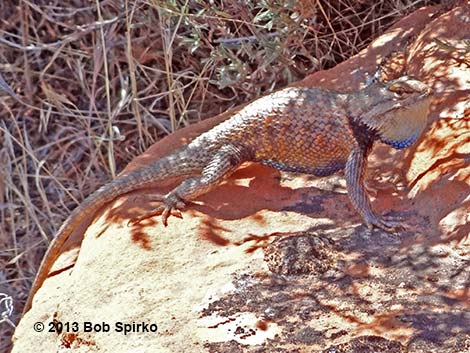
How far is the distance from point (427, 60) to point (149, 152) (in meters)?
1.49

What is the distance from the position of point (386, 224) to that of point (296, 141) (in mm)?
681

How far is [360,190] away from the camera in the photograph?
3.98 meters

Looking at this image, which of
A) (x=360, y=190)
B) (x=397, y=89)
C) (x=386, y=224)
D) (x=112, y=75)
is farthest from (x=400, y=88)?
(x=112, y=75)

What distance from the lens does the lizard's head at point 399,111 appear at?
403 centimetres

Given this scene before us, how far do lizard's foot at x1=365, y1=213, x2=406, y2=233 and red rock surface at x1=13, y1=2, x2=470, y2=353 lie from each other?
0.10ft

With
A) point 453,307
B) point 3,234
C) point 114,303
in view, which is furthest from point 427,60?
point 3,234

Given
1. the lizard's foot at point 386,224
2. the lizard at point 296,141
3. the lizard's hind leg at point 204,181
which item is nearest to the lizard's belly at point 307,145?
the lizard at point 296,141

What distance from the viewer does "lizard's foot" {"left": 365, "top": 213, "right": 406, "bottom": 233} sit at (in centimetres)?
381

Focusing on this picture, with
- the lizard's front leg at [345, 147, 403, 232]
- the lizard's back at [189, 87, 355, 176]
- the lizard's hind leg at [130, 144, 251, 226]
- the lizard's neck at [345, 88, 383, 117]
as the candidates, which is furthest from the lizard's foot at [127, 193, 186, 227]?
the lizard's neck at [345, 88, 383, 117]

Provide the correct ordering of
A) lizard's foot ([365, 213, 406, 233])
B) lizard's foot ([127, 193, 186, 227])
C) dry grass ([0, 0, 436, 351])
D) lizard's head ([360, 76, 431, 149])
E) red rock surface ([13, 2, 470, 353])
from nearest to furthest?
red rock surface ([13, 2, 470, 353]) → lizard's foot ([365, 213, 406, 233]) → lizard's head ([360, 76, 431, 149]) → lizard's foot ([127, 193, 186, 227]) → dry grass ([0, 0, 436, 351])

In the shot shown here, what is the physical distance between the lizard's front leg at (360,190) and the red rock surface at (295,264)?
0.16 ft

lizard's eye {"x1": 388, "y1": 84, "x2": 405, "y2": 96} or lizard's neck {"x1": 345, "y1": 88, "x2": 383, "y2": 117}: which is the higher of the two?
lizard's eye {"x1": 388, "y1": 84, "x2": 405, "y2": 96}

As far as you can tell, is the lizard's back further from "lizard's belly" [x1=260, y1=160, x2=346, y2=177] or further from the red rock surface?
the red rock surface

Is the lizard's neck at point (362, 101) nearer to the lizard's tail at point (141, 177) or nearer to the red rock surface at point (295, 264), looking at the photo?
the red rock surface at point (295, 264)
